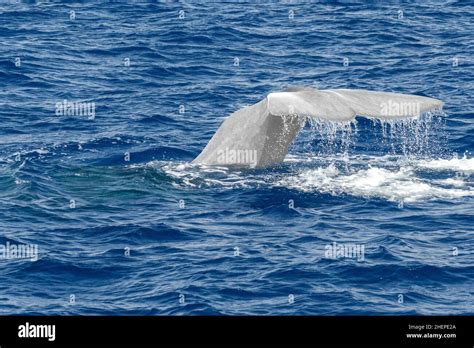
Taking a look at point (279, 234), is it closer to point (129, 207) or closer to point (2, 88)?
point (129, 207)

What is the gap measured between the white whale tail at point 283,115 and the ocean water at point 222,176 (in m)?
0.44

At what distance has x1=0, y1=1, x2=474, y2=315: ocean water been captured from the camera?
17.9 m

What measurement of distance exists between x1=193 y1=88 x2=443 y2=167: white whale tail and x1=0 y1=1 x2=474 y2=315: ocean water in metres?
0.44

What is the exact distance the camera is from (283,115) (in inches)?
882

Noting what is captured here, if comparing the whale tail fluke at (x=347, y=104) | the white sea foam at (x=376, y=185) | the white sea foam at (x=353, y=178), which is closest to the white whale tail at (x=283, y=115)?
the whale tail fluke at (x=347, y=104)

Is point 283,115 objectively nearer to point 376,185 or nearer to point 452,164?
point 376,185

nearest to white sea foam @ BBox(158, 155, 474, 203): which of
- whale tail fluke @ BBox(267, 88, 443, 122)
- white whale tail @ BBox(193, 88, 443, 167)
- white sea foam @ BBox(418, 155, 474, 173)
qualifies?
white sea foam @ BBox(418, 155, 474, 173)

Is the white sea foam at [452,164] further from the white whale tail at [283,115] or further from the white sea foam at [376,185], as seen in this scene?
the white whale tail at [283,115]

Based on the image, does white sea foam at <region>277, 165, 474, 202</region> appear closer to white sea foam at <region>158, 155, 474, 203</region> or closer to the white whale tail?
white sea foam at <region>158, 155, 474, 203</region>

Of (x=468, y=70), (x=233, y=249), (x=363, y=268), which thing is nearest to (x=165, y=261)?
(x=233, y=249)

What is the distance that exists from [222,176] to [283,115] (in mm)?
→ 2154

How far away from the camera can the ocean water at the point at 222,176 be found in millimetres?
17922

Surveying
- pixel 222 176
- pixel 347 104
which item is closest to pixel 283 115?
pixel 347 104

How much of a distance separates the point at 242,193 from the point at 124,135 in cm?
687
